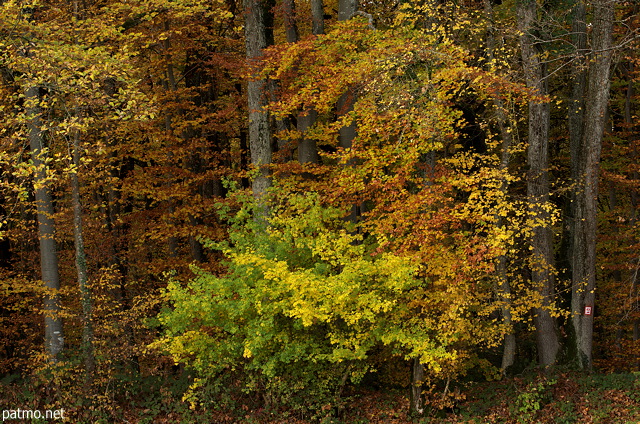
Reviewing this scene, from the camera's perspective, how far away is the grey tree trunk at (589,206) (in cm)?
1356

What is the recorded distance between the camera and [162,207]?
2020 centimetres

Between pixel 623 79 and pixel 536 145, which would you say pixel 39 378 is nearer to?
pixel 536 145

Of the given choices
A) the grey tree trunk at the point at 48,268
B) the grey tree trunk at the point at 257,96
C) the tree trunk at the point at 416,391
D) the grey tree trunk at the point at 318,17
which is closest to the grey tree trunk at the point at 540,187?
the tree trunk at the point at 416,391

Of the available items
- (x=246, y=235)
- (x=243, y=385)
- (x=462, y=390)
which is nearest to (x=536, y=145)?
(x=462, y=390)

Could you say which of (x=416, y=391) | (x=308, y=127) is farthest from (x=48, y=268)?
(x=416, y=391)

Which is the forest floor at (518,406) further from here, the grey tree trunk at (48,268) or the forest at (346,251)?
the grey tree trunk at (48,268)

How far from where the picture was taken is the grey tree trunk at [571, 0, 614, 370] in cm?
1356

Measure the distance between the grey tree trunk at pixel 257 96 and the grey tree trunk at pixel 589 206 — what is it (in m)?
6.92

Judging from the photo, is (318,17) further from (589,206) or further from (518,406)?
(518,406)

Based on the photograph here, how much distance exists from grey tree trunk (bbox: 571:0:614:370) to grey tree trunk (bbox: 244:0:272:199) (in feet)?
22.7

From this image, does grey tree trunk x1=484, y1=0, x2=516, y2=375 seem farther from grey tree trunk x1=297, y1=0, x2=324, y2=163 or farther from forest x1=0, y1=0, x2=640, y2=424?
grey tree trunk x1=297, y1=0, x2=324, y2=163

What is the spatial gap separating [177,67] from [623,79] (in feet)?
47.6

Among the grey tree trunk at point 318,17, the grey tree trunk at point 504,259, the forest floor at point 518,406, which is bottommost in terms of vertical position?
the forest floor at point 518,406

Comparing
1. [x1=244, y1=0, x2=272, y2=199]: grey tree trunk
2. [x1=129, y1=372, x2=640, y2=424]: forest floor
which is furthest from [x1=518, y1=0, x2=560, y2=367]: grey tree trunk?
[x1=244, y1=0, x2=272, y2=199]: grey tree trunk
